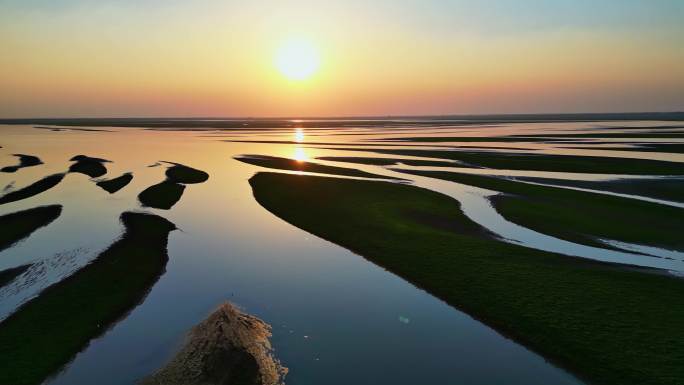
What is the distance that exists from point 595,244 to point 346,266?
53.0 feet

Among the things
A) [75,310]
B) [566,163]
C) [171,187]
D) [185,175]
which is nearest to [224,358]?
[75,310]

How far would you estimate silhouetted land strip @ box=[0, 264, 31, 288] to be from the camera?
891 inches

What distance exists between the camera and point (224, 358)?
47.8 ft

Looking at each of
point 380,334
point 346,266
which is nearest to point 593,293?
point 380,334

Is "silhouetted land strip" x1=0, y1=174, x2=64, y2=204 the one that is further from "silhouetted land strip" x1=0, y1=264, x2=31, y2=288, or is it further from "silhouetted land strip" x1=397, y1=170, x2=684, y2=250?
"silhouetted land strip" x1=397, y1=170, x2=684, y2=250

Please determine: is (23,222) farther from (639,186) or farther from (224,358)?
(639,186)

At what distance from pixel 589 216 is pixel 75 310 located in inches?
1372

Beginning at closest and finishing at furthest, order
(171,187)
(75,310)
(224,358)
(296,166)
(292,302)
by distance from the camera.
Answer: (224,358), (75,310), (292,302), (171,187), (296,166)

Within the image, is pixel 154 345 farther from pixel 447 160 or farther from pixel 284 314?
pixel 447 160

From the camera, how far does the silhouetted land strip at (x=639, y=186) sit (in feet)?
143

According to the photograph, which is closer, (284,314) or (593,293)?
(284,314)

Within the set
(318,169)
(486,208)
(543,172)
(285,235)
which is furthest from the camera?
(318,169)

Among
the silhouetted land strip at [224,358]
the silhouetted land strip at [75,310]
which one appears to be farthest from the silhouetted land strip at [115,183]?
the silhouetted land strip at [224,358]

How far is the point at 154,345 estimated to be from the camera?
1648cm
